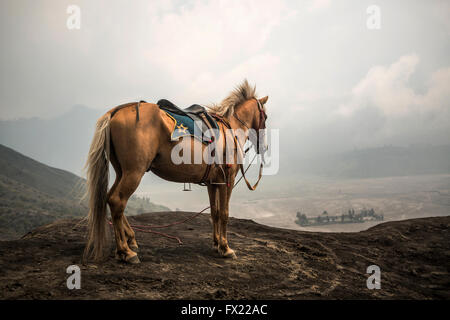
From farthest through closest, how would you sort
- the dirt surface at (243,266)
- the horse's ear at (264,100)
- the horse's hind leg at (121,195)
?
1. the horse's ear at (264,100)
2. the horse's hind leg at (121,195)
3. the dirt surface at (243,266)

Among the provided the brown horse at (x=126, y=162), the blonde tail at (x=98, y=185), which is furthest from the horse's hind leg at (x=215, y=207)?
the blonde tail at (x=98, y=185)

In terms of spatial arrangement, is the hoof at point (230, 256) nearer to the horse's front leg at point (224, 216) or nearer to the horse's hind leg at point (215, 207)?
the horse's front leg at point (224, 216)

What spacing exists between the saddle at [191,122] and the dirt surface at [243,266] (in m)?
2.18

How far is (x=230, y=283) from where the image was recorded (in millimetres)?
3836

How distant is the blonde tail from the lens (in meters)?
3.92

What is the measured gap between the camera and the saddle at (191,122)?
14.0ft

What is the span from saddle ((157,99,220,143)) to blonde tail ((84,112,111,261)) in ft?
3.24

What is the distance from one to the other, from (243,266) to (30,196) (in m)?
25.4

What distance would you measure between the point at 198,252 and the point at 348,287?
273 cm

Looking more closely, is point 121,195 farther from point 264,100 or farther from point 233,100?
point 264,100

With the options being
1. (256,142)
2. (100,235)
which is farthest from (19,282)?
(256,142)

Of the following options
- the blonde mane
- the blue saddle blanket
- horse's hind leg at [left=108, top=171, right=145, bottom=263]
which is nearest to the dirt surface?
horse's hind leg at [left=108, top=171, right=145, bottom=263]

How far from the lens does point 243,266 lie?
4.57 meters

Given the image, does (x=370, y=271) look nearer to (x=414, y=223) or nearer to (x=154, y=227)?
(x=414, y=223)
